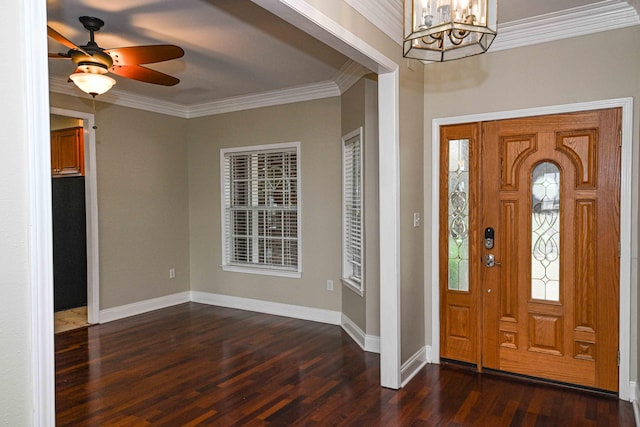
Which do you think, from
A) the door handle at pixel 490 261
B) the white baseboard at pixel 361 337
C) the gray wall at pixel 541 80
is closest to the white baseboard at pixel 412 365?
the gray wall at pixel 541 80

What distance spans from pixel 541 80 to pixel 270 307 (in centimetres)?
392

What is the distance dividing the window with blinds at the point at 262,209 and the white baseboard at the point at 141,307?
0.83 metres

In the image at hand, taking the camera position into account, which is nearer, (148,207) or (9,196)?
(9,196)

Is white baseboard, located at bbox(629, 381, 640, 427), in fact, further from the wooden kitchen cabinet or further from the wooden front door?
the wooden kitchen cabinet

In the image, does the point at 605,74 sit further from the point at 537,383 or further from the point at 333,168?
the point at 333,168

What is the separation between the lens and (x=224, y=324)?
5.09 m

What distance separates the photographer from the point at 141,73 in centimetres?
341

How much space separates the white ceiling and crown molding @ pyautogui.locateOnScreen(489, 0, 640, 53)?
0.01m

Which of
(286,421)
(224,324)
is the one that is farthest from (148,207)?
(286,421)

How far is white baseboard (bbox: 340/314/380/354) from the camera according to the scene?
13.4 ft

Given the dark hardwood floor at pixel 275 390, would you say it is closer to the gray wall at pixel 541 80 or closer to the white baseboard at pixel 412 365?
the white baseboard at pixel 412 365

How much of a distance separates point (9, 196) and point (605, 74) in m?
3.61

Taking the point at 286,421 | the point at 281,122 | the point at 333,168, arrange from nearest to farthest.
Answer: the point at 286,421 → the point at 333,168 → the point at 281,122

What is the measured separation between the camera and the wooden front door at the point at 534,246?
315 cm
